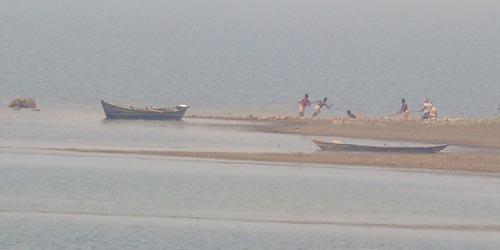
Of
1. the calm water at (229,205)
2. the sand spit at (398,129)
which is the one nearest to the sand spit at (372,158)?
the calm water at (229,205)

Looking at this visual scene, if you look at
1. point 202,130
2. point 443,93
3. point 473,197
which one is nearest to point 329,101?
point 443,93

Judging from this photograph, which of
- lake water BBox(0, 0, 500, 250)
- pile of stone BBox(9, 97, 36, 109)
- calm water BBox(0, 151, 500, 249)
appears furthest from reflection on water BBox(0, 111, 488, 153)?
Answer: calm water BBox(0, 151, 500, 249)

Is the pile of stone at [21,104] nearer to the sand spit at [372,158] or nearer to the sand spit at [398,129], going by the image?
the sand spit at [398,129]

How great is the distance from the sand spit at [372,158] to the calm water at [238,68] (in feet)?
64.9

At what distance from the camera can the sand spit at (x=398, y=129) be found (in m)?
51.1

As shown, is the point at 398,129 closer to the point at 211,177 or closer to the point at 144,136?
the point at 144,136

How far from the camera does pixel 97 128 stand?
173 feet

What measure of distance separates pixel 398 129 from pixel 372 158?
10.0 m

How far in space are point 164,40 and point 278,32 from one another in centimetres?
3713

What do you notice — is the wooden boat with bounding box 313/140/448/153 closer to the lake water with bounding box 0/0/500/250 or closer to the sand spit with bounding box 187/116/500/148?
the lake water with bounding box 0/0/500/250

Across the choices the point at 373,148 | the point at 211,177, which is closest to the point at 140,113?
the point at 373,148

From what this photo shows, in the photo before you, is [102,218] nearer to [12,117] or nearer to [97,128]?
[97,128]

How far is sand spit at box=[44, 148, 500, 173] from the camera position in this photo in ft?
140

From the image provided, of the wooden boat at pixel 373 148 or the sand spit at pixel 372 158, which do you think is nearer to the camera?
the sand spit at pixel 372 158
